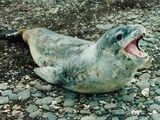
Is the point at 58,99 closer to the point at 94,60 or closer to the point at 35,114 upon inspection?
the point at 35,114

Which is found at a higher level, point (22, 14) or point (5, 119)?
point (22, 14)

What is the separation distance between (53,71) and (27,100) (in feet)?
1.56

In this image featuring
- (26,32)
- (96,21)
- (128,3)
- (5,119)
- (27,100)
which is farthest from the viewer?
(128,3)

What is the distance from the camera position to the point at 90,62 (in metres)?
5.28

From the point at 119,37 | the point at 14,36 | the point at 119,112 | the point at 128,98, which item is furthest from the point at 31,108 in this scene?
the point at 14,36

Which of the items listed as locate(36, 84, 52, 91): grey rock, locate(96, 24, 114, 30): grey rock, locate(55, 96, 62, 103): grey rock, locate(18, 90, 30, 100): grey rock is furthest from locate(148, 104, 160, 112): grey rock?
locate(96, 24, 114, 30): grey rock

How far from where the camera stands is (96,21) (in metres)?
7.46

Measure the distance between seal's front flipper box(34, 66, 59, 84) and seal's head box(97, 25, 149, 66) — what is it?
0.84m

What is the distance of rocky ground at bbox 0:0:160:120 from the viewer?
17.1ft

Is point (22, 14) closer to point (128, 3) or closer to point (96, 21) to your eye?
point (96, 21)

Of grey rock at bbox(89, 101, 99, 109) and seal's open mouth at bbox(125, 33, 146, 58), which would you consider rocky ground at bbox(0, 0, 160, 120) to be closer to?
grey rock at bbox(89, 101, 99, 109)

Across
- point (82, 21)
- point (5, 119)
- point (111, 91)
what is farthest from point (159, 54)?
point (5, 119)

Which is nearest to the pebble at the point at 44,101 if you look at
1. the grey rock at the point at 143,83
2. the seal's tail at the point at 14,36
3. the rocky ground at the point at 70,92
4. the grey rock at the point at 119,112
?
the rocky ground at the point at 70,92

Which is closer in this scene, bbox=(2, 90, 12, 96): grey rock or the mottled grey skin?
the mottled grey skin
